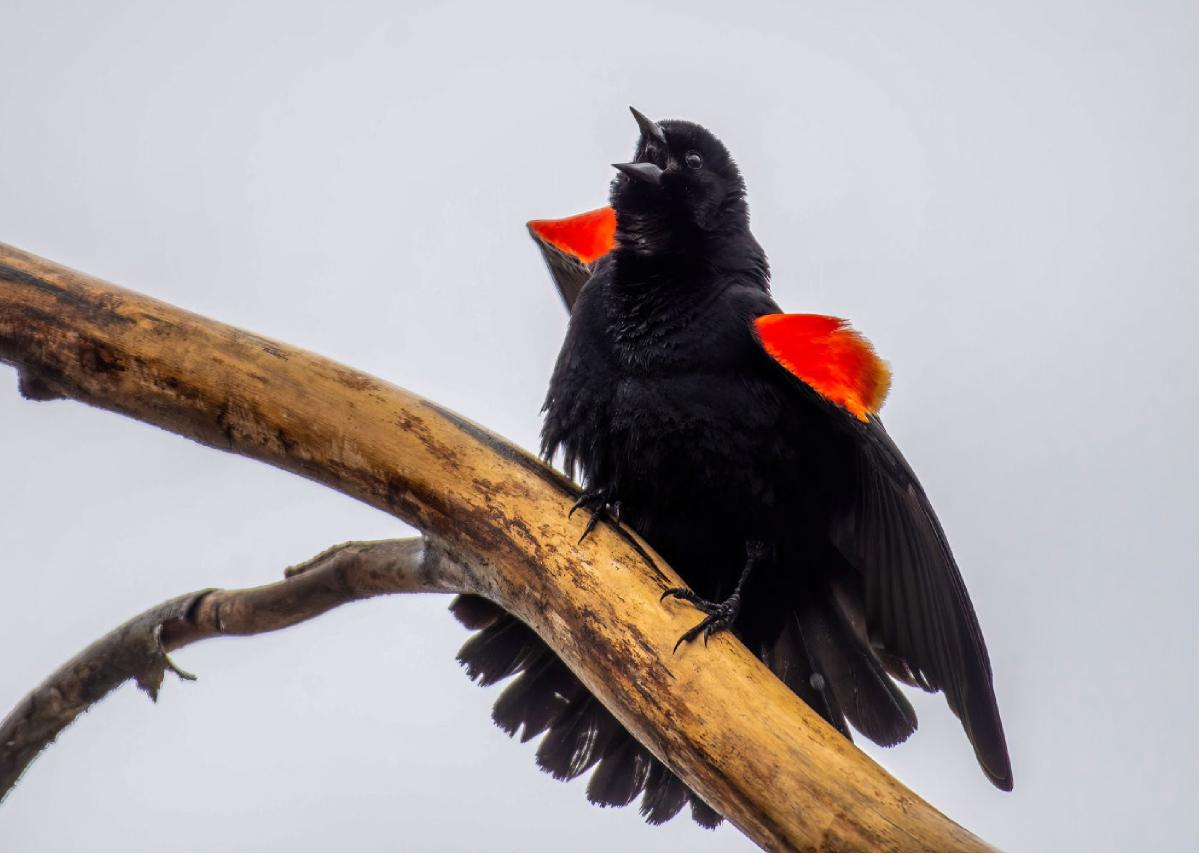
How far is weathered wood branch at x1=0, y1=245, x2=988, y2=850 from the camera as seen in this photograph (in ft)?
4.88

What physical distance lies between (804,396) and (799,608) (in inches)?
18.2

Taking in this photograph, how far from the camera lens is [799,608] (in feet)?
7.07

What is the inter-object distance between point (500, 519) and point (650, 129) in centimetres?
83

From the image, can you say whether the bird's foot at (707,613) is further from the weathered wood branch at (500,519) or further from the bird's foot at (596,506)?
the bird's foot at (596,506)

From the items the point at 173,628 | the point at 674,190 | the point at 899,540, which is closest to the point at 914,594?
the point at 899,540

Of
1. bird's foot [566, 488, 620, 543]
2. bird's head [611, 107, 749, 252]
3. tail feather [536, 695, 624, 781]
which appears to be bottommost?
tail feather [536, 695, 624, 781]

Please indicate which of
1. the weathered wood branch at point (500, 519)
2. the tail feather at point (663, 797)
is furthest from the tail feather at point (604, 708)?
the weathered wood branch at point (500, 519)

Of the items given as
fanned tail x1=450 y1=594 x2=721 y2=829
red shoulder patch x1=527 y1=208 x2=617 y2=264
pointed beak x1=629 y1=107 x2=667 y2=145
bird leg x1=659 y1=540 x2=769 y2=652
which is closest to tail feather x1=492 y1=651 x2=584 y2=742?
fanned tail x1=450 y1=594 x2=721 y2=829

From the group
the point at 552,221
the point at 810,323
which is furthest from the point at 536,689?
the point at 552,221

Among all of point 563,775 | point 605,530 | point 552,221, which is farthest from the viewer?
point 552,221

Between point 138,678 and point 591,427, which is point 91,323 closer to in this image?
point 138,678

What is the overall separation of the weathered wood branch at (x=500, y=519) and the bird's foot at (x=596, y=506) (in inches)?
0.7

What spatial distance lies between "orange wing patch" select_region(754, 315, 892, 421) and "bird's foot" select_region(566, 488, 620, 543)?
0.36 metres

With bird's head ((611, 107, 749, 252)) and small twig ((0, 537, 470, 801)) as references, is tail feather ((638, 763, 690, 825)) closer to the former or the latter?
small twig ((0, 537, 470, 801))
